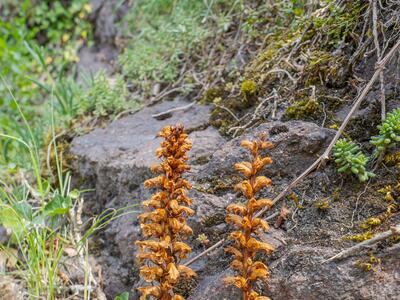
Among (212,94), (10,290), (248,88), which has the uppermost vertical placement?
(248,88)

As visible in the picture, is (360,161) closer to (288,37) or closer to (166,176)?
(166,176)

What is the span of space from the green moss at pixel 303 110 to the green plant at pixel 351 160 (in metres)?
0.38

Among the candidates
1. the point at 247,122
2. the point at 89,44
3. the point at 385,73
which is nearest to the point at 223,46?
the point at 247,122

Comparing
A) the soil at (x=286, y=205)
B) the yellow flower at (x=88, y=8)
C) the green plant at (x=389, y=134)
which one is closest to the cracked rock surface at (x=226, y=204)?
the soil at (x=286, y=205)

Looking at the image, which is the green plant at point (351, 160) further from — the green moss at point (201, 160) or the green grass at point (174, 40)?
the green grass at point (174, 40)

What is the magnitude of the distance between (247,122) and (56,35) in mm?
4080

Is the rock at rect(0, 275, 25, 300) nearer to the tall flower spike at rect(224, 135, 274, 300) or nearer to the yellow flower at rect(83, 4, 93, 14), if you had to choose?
the tall flower spike at rect(224, 135, 274, 300)

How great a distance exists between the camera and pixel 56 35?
579 centimetres

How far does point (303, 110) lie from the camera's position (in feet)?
7.23

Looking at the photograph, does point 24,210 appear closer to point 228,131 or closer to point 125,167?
point 125,167

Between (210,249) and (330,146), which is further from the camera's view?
(210,249)

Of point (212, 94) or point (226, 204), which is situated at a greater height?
point (212, 94)

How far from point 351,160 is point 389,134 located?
0.55 ft

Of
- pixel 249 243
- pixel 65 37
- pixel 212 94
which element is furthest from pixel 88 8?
pixel 249 243
